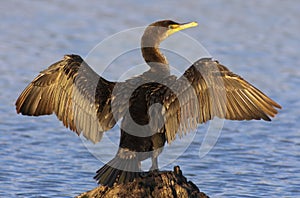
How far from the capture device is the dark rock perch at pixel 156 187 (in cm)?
692

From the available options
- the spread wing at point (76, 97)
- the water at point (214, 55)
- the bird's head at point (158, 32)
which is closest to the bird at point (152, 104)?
the spread wing at point (76, 97)

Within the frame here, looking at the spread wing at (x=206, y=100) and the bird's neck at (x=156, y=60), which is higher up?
the bird's neck at (x=156, y=60)

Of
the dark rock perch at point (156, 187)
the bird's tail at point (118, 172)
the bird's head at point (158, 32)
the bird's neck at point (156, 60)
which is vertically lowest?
the dark rock perch at point (156, 187)

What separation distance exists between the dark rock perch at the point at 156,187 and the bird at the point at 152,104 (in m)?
0.13

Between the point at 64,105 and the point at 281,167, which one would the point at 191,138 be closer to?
the point at 281,167

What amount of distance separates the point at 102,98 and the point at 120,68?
5.39m

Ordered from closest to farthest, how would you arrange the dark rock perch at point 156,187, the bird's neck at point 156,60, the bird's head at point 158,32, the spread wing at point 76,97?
the dark rock perch at point 156,187, the spread wing at point 76,97, the bird's neck at point 156,60, the bird's head at point 158,32

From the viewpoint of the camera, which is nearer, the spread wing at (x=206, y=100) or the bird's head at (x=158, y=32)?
the spread wing at (x=206, y=100)

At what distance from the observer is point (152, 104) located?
726 centimetres

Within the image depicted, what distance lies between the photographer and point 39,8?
15906 millimetres

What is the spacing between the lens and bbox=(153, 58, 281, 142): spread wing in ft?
23.8

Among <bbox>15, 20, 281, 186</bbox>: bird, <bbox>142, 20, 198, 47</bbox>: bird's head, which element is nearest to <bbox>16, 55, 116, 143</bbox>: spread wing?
<bbox>15, 20, 281, 186</bbox>: bird

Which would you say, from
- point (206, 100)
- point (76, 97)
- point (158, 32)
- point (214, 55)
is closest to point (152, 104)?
point (206, 100)

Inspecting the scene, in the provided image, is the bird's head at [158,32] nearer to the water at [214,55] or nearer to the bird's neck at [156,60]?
the bird's neck at [156,60]
